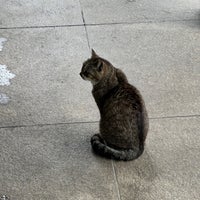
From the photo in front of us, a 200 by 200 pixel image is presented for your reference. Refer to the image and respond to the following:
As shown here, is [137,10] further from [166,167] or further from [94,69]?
[166,167]

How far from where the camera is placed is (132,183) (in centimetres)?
347

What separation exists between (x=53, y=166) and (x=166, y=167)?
933 mm

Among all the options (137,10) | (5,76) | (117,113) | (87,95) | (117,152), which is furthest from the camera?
(137,10)

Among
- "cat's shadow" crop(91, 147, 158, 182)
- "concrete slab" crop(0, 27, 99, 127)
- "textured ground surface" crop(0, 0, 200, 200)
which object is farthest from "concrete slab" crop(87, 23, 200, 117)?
"cat's shadow" crop(91, 147, 158, 182)

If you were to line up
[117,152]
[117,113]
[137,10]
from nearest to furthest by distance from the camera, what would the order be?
[117,113], [117,152], [137,10]

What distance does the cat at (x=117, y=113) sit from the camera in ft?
11.1

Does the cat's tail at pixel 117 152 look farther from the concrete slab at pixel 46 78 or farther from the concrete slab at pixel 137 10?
the concrete slab at pixel 137 10

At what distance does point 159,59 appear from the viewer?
194 inches

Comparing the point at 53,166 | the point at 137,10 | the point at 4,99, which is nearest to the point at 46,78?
the point at 4,99

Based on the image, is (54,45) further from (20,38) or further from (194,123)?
(194,123)

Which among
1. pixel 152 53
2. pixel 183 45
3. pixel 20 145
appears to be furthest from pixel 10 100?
pixel 183 45

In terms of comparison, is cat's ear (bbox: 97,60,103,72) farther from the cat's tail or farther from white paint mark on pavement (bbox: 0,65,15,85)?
white paint mark on pavement (bbox: 0,65,15,85)

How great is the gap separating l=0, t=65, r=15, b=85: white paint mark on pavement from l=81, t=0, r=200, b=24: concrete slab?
1402 mm

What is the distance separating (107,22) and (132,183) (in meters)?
2.66
